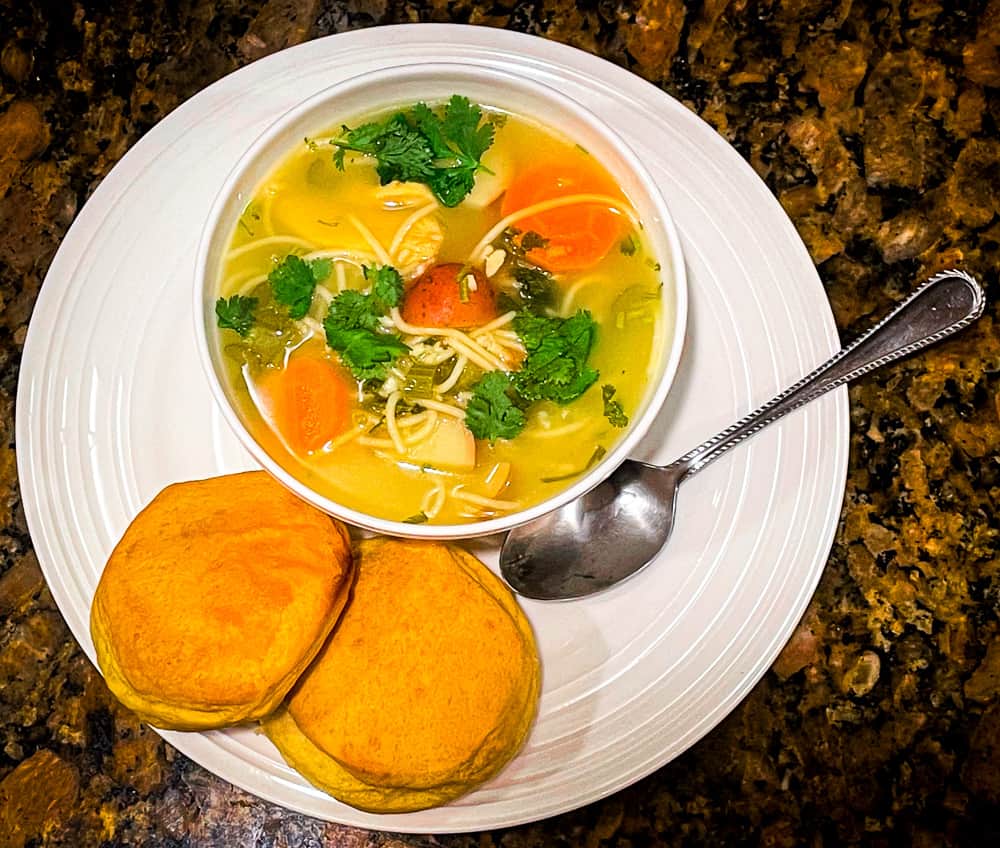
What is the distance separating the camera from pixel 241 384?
53.1 inches

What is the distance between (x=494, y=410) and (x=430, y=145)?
376mm

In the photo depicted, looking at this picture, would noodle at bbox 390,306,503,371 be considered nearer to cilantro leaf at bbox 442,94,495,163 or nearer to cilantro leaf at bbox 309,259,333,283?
cilantro leaf at bbox 309,259,333,283

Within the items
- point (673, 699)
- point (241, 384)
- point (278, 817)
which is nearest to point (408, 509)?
point (241, 384)

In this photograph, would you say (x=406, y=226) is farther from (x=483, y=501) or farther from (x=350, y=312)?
(x=483, y=501)

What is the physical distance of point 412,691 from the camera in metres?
1.31

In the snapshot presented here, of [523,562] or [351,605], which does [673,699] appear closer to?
[523,562]

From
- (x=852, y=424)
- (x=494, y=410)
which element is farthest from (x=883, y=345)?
(x=494, y=410)

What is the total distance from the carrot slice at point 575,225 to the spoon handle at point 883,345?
346 millimetres

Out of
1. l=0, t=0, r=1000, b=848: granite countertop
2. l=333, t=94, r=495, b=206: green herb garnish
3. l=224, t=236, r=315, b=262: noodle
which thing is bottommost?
l=0, t=0, r=1000, b=848: granite countertop

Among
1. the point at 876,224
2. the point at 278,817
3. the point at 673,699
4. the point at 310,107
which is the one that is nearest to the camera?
the point at 310,107

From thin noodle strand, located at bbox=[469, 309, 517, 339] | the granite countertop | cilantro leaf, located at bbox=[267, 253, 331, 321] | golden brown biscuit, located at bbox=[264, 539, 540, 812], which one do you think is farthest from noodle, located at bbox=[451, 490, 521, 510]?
the granite countertop

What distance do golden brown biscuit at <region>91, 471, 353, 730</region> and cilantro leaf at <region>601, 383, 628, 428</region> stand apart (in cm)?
40

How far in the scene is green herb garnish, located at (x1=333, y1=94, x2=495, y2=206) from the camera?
1.37 m

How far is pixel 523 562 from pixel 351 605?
0.92ft
